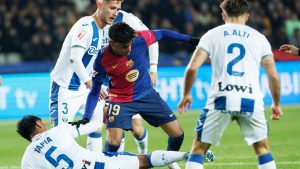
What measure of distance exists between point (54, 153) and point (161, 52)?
14.6 meters

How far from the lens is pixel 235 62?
8.00 meters

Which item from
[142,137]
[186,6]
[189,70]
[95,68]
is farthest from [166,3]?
[189,70]

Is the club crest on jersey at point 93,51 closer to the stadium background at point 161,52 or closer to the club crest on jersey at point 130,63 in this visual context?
the club crest on jersey at point 130,63

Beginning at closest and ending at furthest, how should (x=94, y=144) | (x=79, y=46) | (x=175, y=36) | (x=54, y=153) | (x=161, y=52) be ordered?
(x=54, y=153) → (x=175, y=36) → (x=79, y=46) → (x=94, y=144) → (x=161, y=52)

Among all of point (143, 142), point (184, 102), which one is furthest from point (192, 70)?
point (143, 142)

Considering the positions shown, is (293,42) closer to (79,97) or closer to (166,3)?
(166,3)

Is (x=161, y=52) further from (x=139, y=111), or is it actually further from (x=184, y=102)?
(x=184, y=102)

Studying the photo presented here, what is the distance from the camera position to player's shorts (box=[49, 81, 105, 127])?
10359 mm

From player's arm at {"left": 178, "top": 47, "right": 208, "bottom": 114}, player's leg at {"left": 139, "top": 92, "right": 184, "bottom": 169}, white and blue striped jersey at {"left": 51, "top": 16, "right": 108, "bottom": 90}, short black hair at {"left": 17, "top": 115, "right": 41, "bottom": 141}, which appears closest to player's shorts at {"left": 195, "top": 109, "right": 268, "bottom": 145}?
player's arm at {"left": 178, "top": 47, "right": 208, "bottom": 114}

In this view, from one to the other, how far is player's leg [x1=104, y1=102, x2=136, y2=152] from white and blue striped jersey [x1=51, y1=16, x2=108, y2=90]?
71 centimetres

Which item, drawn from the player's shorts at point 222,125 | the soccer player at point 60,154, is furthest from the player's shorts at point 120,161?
the player's shorts at point 222,125

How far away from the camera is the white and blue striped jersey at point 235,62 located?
800 cm

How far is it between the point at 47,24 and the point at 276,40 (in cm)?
694

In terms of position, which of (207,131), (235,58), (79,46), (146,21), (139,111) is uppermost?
(146,21)
